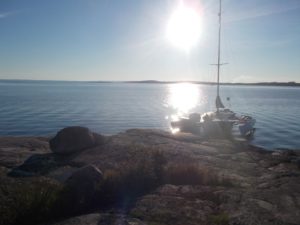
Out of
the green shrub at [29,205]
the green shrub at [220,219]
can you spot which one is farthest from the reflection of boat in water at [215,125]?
the green shrub at [29,205]

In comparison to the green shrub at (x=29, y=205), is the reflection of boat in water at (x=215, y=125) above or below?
below

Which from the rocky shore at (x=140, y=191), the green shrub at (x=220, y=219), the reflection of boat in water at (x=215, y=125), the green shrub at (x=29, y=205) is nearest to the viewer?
the green shrub at (x=29, y=205)

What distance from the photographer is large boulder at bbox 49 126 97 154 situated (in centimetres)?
1580

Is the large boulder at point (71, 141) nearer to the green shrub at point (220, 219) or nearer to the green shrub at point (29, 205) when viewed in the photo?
the green shrub at point (29, 205)

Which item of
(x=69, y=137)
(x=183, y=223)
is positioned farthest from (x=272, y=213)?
(x=69, y=137)

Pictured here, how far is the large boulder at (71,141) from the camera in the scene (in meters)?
15.8

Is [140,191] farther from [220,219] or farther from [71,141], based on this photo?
[71,141]

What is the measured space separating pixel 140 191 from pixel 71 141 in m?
7.38

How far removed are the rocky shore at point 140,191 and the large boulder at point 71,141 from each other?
0.34m

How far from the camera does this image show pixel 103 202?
8.74 meters

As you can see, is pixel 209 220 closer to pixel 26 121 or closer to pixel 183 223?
pixel 183 223

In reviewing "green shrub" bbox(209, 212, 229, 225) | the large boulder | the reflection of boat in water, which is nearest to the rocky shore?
"green shrub" bbox(209, 212, 229, 225)

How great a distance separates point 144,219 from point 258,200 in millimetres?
3487

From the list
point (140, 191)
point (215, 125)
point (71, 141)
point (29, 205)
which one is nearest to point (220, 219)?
point (140, 191)
